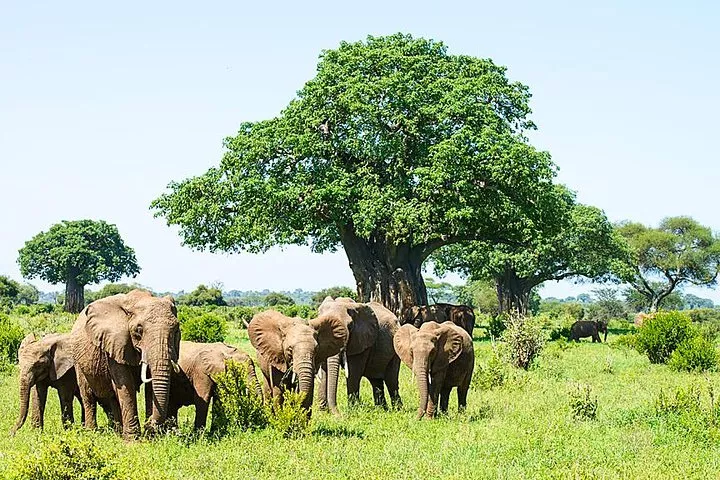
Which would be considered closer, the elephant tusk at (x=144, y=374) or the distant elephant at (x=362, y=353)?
the elephant tusk at (x=144, y=374)

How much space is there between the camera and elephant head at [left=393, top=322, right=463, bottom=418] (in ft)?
43.0

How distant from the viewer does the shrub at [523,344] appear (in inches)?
875

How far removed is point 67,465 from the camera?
796cm

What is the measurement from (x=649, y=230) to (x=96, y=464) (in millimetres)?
63202

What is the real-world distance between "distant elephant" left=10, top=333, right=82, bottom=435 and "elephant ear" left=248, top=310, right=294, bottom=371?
2.72 m

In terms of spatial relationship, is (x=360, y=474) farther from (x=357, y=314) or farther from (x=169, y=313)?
(x=357, y=314)

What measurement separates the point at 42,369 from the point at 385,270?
19.1 metres

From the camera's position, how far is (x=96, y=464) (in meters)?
8.02

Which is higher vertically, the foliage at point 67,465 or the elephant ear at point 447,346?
the elephant ear at point 447,346

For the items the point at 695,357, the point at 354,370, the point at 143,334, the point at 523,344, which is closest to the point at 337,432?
the point at 354,370

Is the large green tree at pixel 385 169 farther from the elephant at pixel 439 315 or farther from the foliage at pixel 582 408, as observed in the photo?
the foliage at pixel 582 408

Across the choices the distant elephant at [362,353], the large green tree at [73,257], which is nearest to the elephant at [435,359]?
the distant elephant at [362,353]

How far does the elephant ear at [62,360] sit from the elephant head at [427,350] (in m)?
5.19

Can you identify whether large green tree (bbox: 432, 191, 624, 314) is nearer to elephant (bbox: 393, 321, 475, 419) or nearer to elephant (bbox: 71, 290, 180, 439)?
elephant (bbox: 393, 321, 475, 419)
